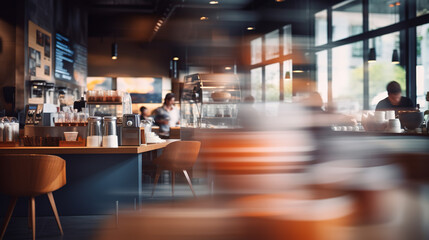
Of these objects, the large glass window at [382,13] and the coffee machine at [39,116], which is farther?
the large glass window at [382,13]

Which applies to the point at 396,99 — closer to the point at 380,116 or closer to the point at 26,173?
the point at 380,116

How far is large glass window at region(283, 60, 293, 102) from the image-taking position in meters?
9.70

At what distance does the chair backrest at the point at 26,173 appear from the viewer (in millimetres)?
3240

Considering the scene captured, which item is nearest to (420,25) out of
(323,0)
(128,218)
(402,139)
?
(323,0)

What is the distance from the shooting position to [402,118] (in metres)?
3.54

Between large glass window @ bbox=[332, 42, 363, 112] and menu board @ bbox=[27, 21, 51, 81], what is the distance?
5.47m

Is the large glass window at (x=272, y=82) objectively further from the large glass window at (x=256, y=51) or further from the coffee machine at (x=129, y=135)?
the coffee machine at (x=129, y=135)

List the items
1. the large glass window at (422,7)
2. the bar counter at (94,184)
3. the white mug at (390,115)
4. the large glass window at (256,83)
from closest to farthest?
the white mug at (390,115), the bar counter at (94,184), the large glass window at (422,7), the large glass window at (256,83)

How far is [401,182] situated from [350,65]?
5842 mm

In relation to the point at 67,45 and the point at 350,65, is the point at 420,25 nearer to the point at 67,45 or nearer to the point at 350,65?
the point at 350,65

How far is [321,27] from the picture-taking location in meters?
8.69

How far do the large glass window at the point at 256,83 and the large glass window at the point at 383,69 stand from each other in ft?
15.0

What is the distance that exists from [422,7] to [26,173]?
5565 mm

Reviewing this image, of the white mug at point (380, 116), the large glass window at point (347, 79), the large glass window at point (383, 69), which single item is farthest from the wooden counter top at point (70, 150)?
the large glass window at point (347, 79)
